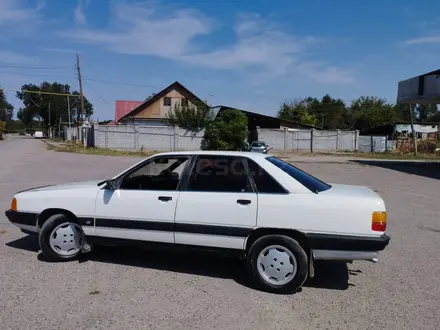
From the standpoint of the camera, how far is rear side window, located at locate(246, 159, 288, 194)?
14.8 feet

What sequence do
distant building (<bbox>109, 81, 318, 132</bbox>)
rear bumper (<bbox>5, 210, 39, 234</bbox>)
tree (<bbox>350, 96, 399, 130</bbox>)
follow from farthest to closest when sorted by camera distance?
tree (<bbox>350, 96, 399, 130</bbox>) → distant building (<bbox>109, 81, 318, 132</bbox>) → rear bumper (<bbox>5, 210, 39, 234</bbox>)

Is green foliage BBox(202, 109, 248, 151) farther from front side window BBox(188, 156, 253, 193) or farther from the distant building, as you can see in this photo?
front side window BBox(188, 156, 253, 193)

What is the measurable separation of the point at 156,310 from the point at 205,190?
144cm

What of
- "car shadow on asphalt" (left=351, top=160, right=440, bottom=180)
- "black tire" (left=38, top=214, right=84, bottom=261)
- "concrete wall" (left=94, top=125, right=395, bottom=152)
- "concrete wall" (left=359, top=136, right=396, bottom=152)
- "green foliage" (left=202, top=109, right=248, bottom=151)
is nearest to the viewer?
"black tire" (left=38, top=214, right=84, bottom=261)

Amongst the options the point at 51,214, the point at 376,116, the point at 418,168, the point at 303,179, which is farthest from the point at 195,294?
the point at 376,116

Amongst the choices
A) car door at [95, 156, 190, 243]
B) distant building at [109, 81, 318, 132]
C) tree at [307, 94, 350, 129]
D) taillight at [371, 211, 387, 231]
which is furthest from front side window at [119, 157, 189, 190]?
tree at [307, 94, 350, 129]

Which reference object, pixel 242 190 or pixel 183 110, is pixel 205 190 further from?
pixel 183 110

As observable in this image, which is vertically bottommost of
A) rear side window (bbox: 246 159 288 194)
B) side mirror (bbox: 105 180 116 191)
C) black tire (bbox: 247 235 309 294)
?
black tire (bbox: 247 235 309 294)

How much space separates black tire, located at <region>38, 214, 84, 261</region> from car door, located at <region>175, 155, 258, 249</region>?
5.15 feet

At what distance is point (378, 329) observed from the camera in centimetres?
360

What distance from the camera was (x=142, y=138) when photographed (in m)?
37.3

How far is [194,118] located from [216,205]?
36.2 metres

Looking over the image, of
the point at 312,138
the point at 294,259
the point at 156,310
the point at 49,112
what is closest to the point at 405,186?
the point at 294,259

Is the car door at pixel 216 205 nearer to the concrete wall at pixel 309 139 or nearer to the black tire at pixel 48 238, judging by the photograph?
the black tire at pixel 48 238
